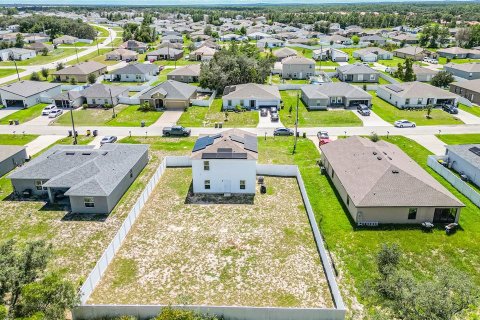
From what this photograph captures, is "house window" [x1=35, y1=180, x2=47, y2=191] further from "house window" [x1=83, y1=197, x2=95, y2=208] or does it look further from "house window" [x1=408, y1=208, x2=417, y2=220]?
"house window" [x1=408, y1=208, x2=417, y2=220]

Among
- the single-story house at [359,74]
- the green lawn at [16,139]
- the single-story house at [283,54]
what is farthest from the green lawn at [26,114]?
the single-story house at [283,54]

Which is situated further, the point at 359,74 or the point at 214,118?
the point at 359,74

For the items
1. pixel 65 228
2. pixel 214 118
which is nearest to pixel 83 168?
pixel 65 228

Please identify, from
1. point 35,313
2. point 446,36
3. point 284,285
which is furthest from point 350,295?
point 446,36

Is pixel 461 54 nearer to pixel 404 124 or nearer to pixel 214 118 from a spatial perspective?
pixel 404 124

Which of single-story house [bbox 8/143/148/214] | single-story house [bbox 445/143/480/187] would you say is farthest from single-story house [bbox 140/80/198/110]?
single-story house [bbox 445/143/480/187]

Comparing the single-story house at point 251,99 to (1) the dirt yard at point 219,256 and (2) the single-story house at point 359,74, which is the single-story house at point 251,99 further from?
(1) the dirt yard at point 219,256
